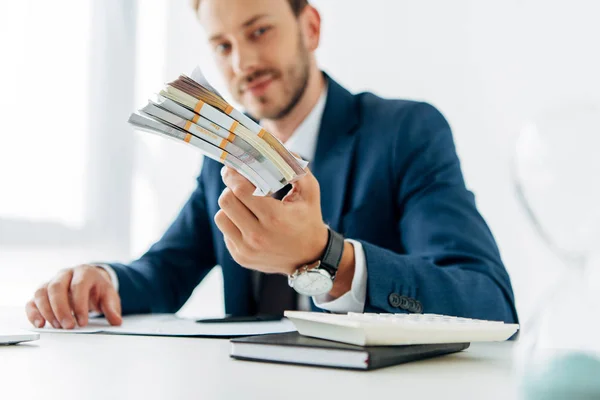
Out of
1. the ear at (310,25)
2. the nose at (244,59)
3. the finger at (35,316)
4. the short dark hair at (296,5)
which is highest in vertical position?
the short dark hair at (296,5)

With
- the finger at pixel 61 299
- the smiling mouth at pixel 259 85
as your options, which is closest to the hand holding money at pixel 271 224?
the finger at pixel 61 299

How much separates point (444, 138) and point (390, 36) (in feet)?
4.54

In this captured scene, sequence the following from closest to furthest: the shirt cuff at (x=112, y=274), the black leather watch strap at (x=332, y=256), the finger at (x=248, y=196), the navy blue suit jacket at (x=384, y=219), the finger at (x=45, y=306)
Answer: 1. the finger at (x=248, y=196)
2. the black leather watch strap at (x=332, y=256)
3. the finger at (x=45, y=306)
4. the navy blue suit jacket at (x=384, y=219)
5. the shirt cuff at (x=112, y=274)

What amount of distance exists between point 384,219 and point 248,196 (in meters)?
0.70

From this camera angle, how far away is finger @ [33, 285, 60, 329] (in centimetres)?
115

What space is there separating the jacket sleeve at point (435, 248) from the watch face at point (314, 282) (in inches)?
2.6

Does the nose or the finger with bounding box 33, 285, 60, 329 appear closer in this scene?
the finger with bounding box 33, 285, 60, 329

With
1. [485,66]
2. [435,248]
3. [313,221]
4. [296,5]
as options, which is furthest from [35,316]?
[485,66]

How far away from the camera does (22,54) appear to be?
2504 millimetres

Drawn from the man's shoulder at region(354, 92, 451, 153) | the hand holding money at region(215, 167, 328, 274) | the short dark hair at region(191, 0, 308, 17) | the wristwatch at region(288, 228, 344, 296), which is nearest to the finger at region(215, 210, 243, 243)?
the hand holding money at region(215, 167, 328, 274)

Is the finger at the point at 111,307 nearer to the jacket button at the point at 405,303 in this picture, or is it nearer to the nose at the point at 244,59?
the jacket button at the point at 405,303

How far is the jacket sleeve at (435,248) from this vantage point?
1094 millimetres

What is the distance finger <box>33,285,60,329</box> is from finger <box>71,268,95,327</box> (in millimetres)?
46

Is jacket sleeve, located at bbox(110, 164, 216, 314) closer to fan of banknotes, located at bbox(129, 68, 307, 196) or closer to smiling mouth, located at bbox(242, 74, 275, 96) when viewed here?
smiling mouth, located at bbox(242, 74, 275, 96)
